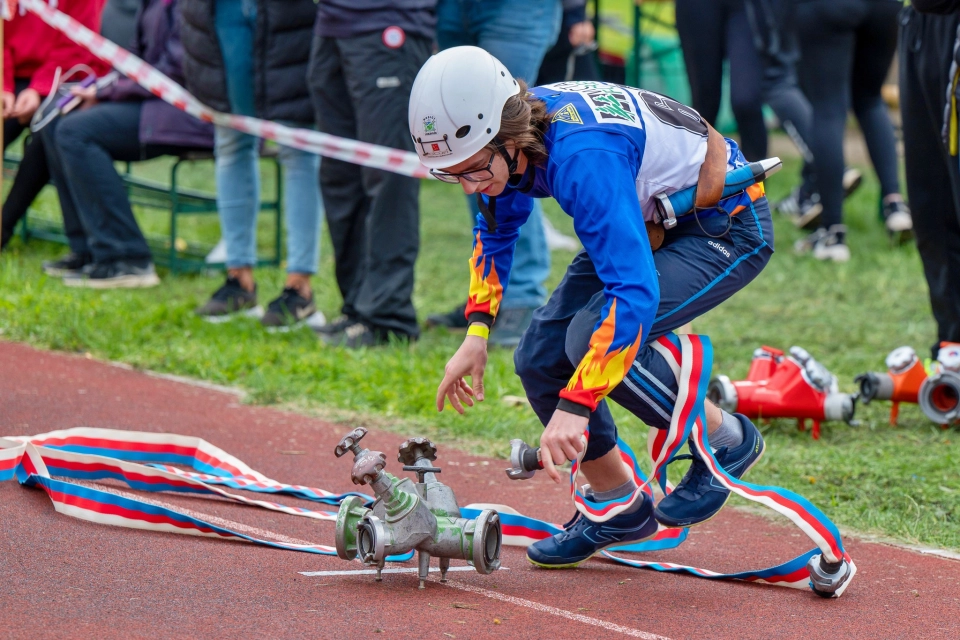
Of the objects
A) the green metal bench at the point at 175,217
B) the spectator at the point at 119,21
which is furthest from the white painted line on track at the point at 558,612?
the spectator at the point at 119,21

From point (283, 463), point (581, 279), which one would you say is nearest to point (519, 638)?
point (581, 279)

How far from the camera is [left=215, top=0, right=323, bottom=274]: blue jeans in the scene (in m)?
6.62

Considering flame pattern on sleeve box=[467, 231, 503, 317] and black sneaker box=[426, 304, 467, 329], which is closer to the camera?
flame pattern on sleeve box=[467, 231, 503, 317]

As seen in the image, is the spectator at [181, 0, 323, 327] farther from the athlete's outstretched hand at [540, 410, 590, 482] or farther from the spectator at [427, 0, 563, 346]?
the athlete's outstretched hand at [540, 410, 590, 482]

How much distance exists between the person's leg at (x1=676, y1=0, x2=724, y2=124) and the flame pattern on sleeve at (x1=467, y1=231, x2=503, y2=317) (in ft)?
15.3

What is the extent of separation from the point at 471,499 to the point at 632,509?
0.80 m

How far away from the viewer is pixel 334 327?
641 cm

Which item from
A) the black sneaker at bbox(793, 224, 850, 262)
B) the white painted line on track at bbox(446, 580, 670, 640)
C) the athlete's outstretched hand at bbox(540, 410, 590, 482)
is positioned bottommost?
the white painted line on track at bbox(446, 580, 670, 640)

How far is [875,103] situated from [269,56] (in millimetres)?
4726

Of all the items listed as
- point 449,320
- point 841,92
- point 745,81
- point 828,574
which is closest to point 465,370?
point 828,574

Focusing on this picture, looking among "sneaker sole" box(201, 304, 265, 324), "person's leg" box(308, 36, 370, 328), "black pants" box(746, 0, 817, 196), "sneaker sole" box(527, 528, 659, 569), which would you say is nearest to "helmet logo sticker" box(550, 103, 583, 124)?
"sneaker sole" box(527, 528, 659, 569)

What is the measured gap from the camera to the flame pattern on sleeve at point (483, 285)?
3.74m

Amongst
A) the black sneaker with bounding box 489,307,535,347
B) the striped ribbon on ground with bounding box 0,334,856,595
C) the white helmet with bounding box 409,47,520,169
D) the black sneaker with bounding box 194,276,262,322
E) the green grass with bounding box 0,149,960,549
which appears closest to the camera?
Answer: the white helmet with bounding box 409,47,520,169

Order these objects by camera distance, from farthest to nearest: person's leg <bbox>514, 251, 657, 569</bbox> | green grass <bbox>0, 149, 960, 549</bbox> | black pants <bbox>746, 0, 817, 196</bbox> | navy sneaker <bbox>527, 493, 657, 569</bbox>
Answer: black pants <bbox>746, 0, 817, 196</bbox> < green grass <bbox>0, 149, 960, 549</bbox> < navy sneaker <bbox>527, 493, 657, 569</bbox> < person's leg <bbox>514, 251, 657, 569</bbox>
